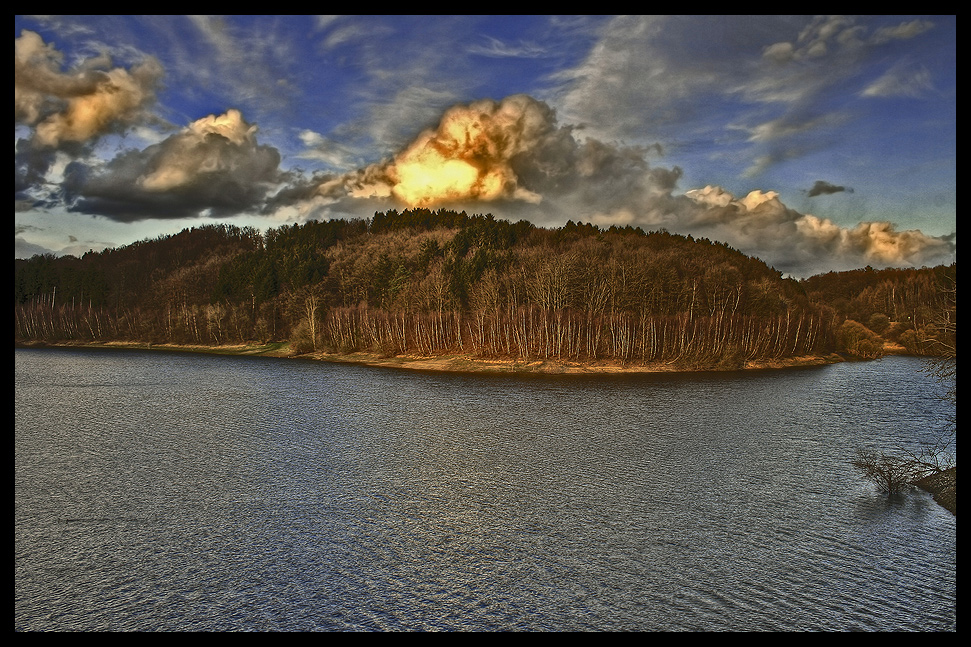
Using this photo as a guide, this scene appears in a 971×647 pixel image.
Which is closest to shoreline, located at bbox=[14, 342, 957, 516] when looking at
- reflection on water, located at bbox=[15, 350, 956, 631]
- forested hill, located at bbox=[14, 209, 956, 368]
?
forested hill, located at bbox=[14, 209, 956, 368]

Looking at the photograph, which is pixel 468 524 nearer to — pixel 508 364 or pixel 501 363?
pixel 508 364

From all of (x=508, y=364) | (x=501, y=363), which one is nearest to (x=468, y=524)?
(x=508, y=364)

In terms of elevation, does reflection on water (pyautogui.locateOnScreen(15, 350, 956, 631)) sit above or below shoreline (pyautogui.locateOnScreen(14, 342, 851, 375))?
below

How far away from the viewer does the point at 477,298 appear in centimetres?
8719

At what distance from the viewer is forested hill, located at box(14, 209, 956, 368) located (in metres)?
79.6

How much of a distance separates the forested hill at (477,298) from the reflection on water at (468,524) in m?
41.3

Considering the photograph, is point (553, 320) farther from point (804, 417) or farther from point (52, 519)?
point (52, 519)

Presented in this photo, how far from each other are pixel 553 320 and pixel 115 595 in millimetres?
68617

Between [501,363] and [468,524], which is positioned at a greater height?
[501,363]

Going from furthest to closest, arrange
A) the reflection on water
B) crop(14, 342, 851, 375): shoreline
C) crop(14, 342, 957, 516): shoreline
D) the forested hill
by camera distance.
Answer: the forested hill < crop(14, 342, 851, 375): shoreline < crop(14, 342, 957, 516): shoreline < the reflection on water

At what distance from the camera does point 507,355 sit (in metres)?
79.0

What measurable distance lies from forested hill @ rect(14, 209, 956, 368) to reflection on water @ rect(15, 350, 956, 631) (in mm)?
41274

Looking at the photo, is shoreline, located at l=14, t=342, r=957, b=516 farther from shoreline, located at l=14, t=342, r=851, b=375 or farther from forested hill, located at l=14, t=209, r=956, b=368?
forested hill, located at l=14, t=209, r=956, b=368

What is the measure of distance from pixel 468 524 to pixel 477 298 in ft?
228
